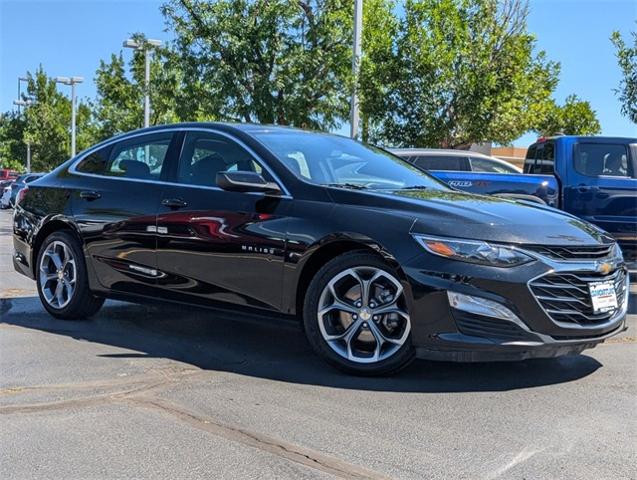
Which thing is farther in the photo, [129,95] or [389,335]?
[129,95]

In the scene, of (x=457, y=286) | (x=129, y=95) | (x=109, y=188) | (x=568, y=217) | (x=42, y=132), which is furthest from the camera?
(x=42, y=132)

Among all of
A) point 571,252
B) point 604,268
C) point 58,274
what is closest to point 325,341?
point 571,252

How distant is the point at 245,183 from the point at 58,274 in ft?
7.86

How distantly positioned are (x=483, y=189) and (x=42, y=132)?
4087 cm

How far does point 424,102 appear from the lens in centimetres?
1933

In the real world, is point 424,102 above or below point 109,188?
above

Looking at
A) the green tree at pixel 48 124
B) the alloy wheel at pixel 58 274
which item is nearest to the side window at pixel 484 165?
the alloy wheel at pixel 58 274

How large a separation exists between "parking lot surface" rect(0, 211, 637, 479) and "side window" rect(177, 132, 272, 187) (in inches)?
40.8

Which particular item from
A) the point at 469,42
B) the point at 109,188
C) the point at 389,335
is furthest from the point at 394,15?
the point at 389,335

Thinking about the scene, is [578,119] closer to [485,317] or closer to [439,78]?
[439,78]

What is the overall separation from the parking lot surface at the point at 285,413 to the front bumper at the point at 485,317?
0.87 feet

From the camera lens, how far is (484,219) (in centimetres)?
471

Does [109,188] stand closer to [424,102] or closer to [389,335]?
[389,335]

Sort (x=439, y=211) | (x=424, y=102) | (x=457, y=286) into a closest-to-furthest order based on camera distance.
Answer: (x=457, y=286) → (x=439, y=211) → (x=424, y=102)
